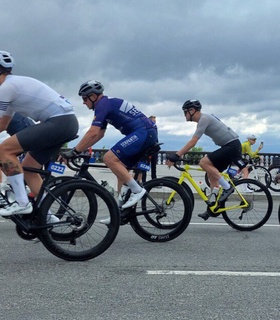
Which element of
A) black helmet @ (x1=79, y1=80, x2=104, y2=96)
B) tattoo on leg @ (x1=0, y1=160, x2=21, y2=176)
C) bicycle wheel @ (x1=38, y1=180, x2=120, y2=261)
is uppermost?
black helmet @ (x1=79, y1=80, x2=104, y2=96)

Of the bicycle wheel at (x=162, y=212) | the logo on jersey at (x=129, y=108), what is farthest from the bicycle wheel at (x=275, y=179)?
the logo on jersey at (x=129, y=108)

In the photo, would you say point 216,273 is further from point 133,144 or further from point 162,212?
point 133,144

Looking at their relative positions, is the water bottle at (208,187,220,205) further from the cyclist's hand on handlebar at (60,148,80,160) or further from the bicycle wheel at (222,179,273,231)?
the cyclist's hand on handlebar at (60,148,80,160)

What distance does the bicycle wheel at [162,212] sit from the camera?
6.02 m

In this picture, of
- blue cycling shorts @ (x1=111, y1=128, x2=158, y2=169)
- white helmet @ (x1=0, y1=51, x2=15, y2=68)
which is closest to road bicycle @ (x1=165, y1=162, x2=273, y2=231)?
blue cycling shorts @ (x1=111, y1=128, x2=158, y2=169)

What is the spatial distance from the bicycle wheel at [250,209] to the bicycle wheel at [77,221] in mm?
2836

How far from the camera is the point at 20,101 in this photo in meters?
4.61

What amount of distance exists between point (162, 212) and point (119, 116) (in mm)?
1376

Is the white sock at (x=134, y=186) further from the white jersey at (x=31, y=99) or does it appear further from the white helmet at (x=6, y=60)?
the white helmet at (x=6, y=60)

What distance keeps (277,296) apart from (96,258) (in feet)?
6.53

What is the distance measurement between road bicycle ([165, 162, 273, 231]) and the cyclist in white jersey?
2821 mm

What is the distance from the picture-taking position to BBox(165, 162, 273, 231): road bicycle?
7.20 m

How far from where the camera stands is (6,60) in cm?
461

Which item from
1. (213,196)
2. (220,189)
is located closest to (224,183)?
(220,189)
